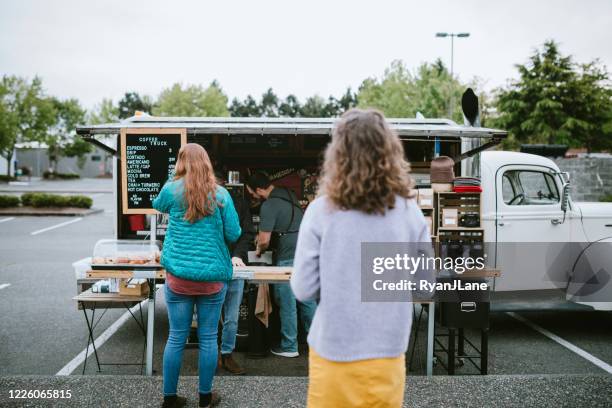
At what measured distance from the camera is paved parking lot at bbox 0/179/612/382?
5465 millimetres

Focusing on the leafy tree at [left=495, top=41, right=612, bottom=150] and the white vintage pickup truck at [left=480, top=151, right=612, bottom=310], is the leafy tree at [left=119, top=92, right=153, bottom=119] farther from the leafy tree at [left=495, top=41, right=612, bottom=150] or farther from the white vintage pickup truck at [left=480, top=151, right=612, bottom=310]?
the white vintage pickup truck at [left=480, top=151, right=612, bottom=310]

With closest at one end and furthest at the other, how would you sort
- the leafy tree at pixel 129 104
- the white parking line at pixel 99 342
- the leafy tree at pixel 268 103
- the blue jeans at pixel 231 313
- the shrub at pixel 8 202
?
the blue jeans at pixel 231 313
the white parking line at pixel 99 342
the shrub at pixel 8 202
the leafy tree at pixel 129 104
the leafy tree at pixel 268 103

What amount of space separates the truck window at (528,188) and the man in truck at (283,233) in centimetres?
302

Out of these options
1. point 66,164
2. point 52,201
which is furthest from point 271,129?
point 66,164

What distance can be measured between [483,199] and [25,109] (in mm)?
41118

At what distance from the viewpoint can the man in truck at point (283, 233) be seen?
5525 millimetres

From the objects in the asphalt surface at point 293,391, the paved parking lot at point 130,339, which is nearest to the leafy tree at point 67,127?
the paved parking lot at point 130,339

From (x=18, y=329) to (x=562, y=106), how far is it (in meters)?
25.4

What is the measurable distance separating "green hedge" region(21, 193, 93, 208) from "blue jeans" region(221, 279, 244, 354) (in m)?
17.6

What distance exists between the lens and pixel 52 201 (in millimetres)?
20438

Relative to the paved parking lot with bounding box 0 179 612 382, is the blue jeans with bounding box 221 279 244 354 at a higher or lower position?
higher

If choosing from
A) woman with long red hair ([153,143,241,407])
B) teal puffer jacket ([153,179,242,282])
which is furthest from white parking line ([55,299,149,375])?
teal puffer jacket ([153,179,242,282])

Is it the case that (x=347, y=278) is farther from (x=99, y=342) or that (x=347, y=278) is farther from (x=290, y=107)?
(x=290, y=107)

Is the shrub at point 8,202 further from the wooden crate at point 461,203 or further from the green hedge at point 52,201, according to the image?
the wooden crate at point 461,203
